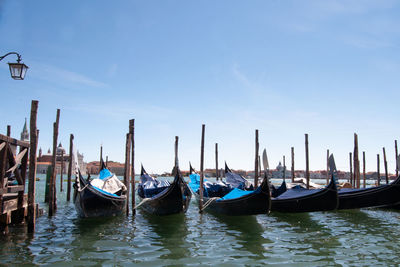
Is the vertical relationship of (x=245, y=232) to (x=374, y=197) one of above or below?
below

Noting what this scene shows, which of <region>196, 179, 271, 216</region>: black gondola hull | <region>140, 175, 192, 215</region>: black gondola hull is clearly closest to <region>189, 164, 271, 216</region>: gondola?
<region>196, 179, 271, 216</region>: black gondola hull

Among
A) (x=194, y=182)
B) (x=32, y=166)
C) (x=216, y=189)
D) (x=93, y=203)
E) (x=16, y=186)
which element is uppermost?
(x=32, y=166)

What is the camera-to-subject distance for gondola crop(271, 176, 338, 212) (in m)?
8.78

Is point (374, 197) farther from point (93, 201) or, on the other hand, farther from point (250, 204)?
point (93, 201)

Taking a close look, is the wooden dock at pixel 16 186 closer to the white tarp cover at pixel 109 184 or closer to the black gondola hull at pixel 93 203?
the black gondola hull at pixel 93 203

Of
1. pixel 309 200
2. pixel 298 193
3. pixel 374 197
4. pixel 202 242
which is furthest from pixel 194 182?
pixel 202 242

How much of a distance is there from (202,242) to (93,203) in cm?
359

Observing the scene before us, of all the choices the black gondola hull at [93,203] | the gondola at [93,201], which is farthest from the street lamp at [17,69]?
the black gondola hull at [93,203]

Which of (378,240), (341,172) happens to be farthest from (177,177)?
(341,172)

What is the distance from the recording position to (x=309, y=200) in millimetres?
9164

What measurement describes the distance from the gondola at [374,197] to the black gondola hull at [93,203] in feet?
23.1

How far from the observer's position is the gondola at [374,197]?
10.3 m

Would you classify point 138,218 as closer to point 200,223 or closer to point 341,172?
point 200,223

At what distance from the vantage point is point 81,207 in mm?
8539
